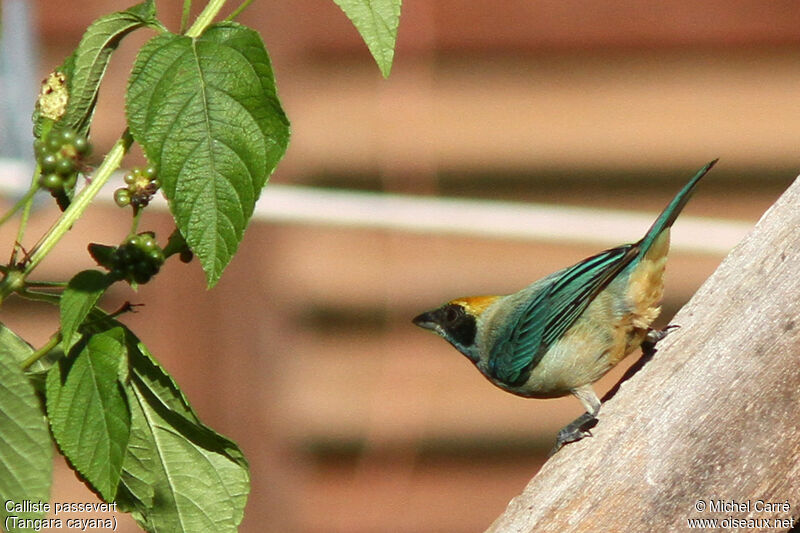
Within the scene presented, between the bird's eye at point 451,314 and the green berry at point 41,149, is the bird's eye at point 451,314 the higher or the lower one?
the lower one

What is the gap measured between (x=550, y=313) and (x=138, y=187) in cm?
201

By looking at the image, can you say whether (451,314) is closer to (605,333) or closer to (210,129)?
(605,333)

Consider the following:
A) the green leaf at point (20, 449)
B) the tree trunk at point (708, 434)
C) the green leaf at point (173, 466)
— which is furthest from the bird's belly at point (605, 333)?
the green leaf at point (20, 449)

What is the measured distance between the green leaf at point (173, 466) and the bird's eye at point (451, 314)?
208cm

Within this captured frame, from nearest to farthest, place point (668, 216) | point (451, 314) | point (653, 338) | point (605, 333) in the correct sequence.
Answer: point (653, 338)
point (668, 216)
point (605, 333)
point (451, 314)

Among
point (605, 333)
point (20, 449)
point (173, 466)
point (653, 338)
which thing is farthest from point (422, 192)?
point (20, 449)

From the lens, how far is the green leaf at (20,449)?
3.18 ft

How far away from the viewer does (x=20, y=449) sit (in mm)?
973

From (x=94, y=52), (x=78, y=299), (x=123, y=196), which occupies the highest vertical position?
(x=94, y=52)

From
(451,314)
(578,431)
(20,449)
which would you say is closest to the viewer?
(20,449)

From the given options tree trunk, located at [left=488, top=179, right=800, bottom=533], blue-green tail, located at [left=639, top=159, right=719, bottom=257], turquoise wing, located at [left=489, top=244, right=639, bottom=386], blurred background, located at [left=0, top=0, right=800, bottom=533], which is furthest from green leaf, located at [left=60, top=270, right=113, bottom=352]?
blurred background, located at [left=0, top=0, right=800, bottom=533]

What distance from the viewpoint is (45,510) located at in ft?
3.26

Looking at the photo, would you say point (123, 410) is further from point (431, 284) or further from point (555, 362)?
point (431, 284)

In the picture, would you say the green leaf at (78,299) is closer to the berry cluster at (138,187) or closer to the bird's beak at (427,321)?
the berry cluster at (138,187)
